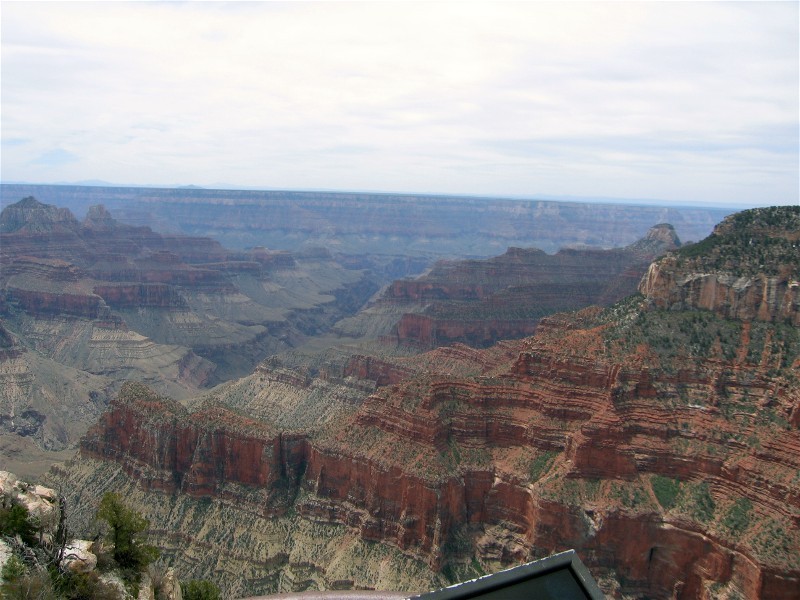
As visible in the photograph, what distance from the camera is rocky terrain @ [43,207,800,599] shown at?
1923 inches

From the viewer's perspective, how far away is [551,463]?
181 ft

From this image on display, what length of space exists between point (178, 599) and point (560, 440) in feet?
115

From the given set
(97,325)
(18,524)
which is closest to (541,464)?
(18,524)

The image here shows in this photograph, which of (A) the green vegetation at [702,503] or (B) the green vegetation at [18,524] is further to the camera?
(A) the green vegetation at [702,503]

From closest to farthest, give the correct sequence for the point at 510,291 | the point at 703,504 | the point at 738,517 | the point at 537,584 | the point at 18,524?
the point at 537,584, the point at 18,524, the point at 738,517, the point at 703,504, the point at 510,291

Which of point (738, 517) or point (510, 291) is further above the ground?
point (510, 291)

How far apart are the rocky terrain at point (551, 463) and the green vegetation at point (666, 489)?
151mm

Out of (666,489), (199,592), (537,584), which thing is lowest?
(199,592)

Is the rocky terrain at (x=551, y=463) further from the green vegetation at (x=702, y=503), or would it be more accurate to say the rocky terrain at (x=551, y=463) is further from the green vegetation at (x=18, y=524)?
the green vegetation at (x=18, y=524)

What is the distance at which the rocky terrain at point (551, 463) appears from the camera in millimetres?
48844

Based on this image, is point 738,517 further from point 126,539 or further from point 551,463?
point 126,539

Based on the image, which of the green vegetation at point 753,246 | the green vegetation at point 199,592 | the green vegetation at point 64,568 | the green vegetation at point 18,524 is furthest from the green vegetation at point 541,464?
the green vegetation at point 18,524

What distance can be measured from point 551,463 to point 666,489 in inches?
341

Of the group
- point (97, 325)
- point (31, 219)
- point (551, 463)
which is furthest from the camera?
point (31, 219)
